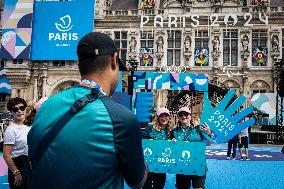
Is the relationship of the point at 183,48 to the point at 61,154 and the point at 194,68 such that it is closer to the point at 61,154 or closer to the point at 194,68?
the point at 194,68

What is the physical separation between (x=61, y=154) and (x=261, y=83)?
2821 centimetres

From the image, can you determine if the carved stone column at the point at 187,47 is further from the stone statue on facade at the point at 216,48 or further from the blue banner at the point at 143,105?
the blue banner at the point at 143,105

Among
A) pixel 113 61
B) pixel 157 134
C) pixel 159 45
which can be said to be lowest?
pixel 157 134

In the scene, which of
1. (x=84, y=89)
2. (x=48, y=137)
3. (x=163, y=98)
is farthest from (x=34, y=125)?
(x=163, y=98)

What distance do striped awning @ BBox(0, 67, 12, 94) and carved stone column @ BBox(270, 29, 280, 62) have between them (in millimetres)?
21392

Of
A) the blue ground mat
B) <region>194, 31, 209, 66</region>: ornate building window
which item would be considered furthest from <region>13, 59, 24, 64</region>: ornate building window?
the blue ground mat

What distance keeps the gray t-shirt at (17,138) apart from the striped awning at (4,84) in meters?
29.1

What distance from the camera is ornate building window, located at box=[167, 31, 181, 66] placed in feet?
96.9

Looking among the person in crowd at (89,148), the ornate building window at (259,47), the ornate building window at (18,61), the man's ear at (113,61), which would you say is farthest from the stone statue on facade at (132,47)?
the person in crowd at (89,148)

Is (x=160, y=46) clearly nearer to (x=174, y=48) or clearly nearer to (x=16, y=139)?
(x=174, y=48)

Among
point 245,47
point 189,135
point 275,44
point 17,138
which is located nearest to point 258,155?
point 189,135

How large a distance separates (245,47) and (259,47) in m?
1.05

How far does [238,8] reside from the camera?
2959 centimetres

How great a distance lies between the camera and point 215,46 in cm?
2888
